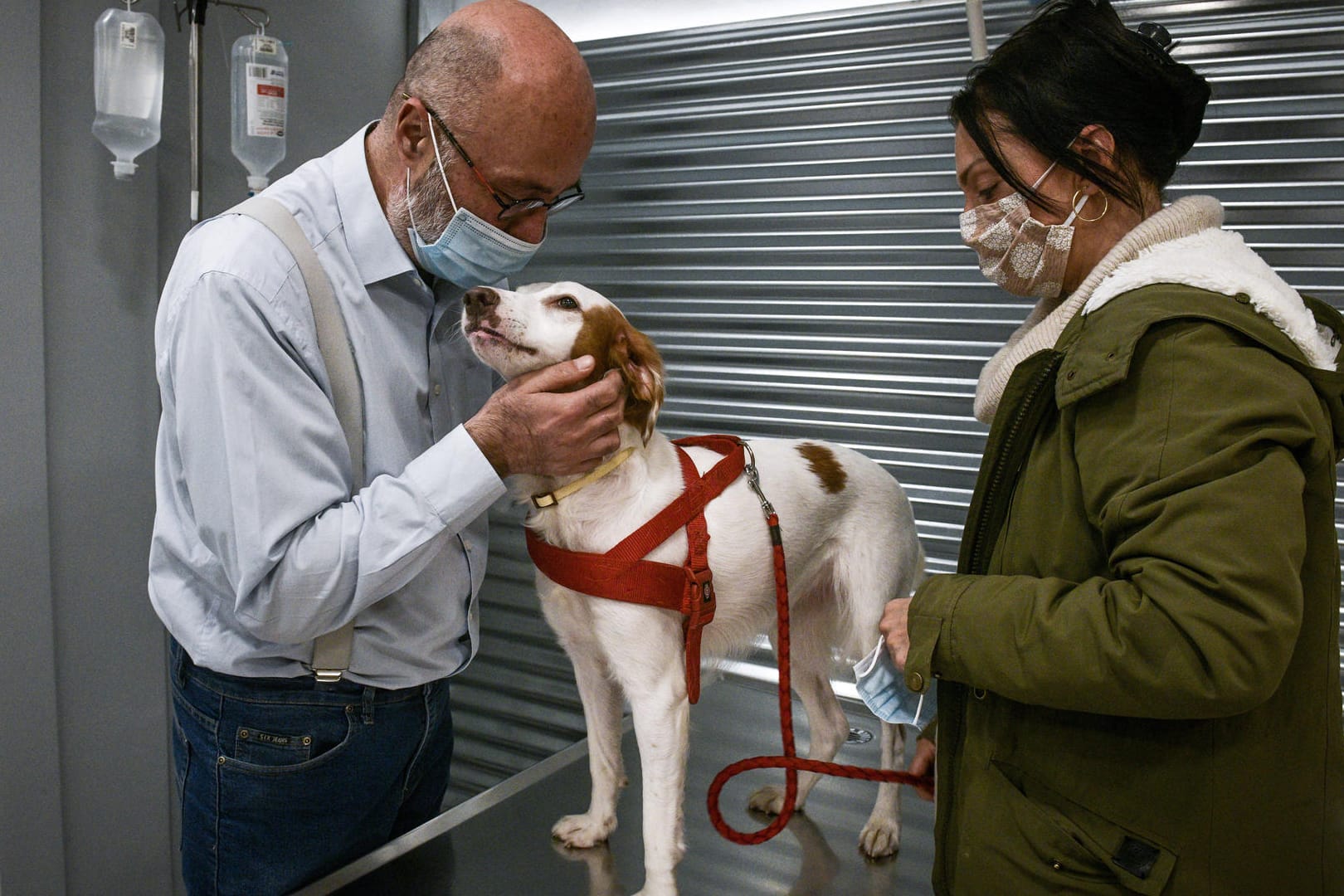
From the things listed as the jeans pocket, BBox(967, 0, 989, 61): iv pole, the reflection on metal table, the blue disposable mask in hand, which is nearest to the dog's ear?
the blue disposable mask in hand

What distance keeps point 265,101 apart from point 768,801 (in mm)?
2103

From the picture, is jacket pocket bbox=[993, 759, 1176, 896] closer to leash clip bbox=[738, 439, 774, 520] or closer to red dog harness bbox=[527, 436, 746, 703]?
red dog harness bbox=[527, 436, 746, 703]

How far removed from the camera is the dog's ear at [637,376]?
1716mm

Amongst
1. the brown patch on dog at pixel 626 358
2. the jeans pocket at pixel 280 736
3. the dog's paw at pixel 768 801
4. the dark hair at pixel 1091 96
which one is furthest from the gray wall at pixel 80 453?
the dark hair at pixel 1091 96

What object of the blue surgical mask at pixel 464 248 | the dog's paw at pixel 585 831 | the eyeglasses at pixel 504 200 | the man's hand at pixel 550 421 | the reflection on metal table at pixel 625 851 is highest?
the eyeglasses at pixel 504 200

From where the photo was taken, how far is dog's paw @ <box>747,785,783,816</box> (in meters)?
2.12

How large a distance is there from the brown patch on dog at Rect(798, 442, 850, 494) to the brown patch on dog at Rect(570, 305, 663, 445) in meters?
0.42

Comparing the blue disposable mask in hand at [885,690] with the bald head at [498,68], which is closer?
the blue disposable mask in hand at [885,690]

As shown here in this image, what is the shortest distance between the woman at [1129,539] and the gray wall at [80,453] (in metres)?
2.19

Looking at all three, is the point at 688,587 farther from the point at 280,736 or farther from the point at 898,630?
the point at 280,736

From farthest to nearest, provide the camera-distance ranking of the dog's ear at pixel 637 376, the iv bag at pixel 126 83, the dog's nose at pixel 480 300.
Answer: the iv bag at pixel 126 83, the dog's ear at pixel 637 376, the dog's nose at pixel 480 300

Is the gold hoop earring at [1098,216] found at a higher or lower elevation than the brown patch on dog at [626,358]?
higher

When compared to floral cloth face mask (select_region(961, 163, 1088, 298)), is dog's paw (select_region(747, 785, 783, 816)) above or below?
below

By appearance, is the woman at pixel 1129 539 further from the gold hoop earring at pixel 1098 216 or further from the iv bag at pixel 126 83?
the iv bag at pixel 126 83
